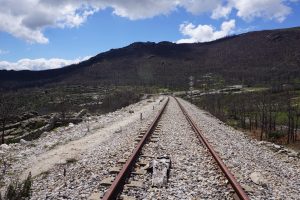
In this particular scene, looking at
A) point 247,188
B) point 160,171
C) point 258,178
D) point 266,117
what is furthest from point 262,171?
point 266,117

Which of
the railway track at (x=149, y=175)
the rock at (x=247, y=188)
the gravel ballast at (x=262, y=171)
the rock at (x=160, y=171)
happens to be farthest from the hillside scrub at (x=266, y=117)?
the rock at (x=247, y=188)

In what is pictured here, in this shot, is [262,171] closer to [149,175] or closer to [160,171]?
[160,171]

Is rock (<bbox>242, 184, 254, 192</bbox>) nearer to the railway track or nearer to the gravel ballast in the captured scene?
the gravel ballast

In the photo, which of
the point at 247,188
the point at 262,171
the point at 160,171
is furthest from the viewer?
the point at 262,171

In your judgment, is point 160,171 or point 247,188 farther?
point 160,171

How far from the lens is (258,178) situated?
9.70 m

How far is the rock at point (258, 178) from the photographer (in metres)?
9.42

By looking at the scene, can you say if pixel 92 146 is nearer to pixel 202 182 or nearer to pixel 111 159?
pixel 111 159

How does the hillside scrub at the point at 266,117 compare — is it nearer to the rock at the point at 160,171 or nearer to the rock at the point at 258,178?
the rock at the point at 258,178

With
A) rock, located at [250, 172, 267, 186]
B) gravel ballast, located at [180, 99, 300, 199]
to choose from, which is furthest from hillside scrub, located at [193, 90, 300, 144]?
rock, located at [250, 172, 267, 186]

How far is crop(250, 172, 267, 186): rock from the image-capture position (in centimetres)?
942

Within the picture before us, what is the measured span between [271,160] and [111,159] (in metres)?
5.70

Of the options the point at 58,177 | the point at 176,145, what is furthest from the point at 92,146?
the point at 58,177

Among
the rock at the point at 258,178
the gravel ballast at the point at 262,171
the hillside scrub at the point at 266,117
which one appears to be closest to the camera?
the gravel ballast at the point at 262,171
